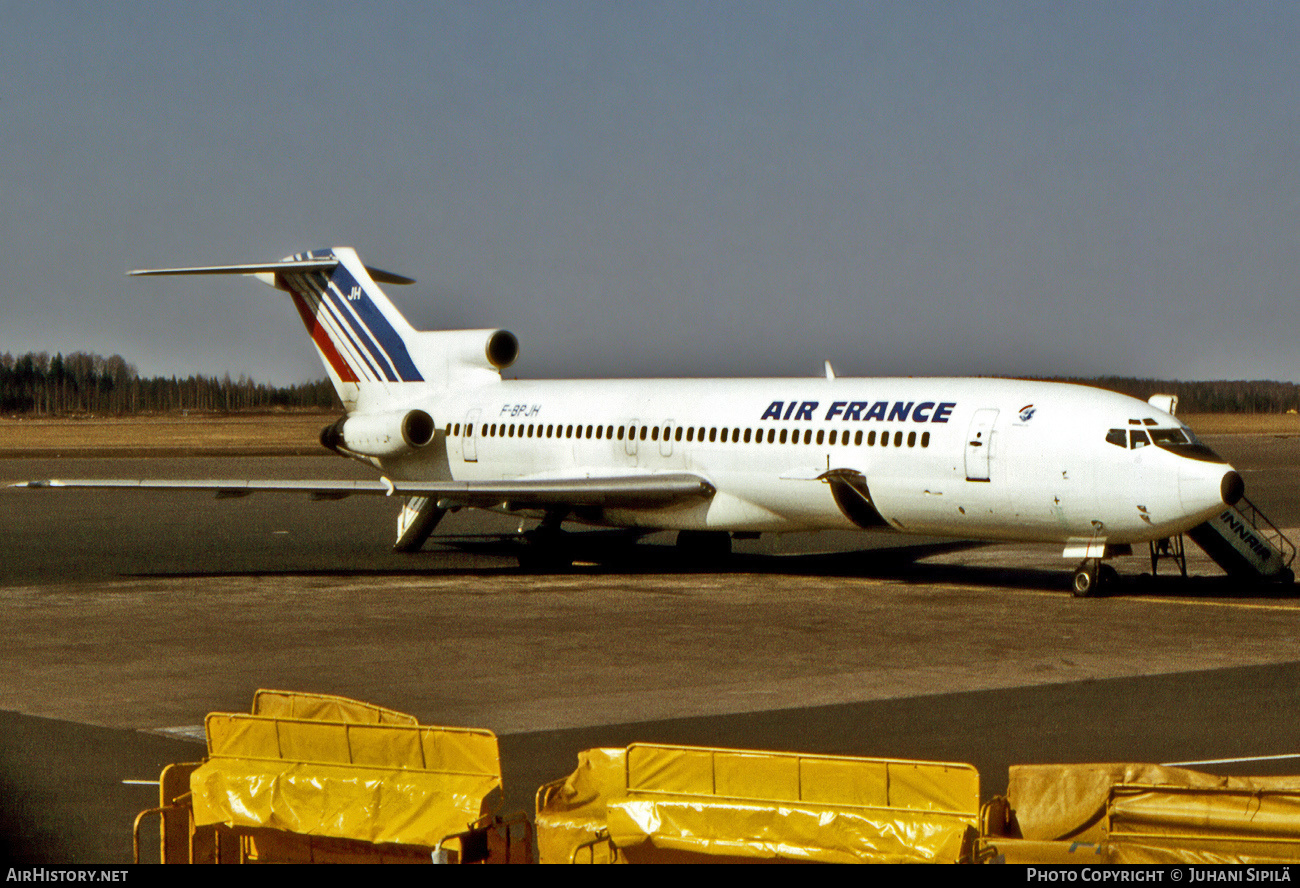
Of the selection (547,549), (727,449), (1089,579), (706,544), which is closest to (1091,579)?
(1089,579)

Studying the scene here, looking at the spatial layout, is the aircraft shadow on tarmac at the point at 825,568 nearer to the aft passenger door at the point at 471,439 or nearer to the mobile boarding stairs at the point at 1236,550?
the mobile boarding stairs at the point at 1236,550

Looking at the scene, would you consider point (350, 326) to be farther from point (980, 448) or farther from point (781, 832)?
point (781, 832)

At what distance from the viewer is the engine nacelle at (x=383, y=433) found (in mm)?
32375

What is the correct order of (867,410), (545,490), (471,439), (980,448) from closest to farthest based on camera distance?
(980,448) < (867,410) < (545,490) < (471,439)

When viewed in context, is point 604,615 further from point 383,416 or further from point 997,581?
point 383,416

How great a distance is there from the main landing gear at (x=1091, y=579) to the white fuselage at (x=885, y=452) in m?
0.69

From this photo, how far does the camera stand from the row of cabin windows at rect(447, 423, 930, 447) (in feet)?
81.3

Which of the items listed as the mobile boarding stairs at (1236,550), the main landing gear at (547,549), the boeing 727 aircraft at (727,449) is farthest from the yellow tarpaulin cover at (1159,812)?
the main landing gear at (547,549)

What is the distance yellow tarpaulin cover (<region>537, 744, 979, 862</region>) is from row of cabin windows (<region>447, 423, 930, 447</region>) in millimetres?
16952

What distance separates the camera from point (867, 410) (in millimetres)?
25188

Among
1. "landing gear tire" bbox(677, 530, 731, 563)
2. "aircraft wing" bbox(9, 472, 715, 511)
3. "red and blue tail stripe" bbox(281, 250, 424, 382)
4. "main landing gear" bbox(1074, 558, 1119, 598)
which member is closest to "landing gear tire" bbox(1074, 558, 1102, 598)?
"main landing gear" bbox(1074, 558, 1119, 598)

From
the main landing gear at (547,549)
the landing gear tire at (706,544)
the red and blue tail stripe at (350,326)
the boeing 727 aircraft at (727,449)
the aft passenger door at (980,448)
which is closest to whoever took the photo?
the boeing 727 aircraft at (727,449)

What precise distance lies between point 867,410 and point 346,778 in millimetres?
18137

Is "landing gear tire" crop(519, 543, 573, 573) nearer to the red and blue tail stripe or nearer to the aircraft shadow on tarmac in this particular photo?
the aircraft shadow on tarmac
